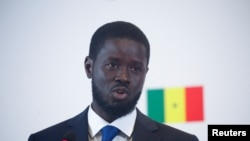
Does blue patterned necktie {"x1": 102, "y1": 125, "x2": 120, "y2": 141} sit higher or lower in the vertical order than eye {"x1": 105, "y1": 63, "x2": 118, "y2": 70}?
lower

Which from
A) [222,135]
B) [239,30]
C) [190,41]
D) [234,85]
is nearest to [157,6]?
[190,41]

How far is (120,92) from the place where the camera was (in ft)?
4.24

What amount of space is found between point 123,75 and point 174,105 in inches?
13.8

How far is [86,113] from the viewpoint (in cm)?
137

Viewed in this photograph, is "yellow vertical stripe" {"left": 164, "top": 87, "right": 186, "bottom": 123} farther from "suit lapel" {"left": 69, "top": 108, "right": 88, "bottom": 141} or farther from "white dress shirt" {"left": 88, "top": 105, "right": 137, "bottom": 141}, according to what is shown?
"suit lapel" {"left": 69, "top": 108, "right": 88, "bottom": 141}

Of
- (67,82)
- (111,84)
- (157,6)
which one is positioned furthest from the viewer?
(157,6)

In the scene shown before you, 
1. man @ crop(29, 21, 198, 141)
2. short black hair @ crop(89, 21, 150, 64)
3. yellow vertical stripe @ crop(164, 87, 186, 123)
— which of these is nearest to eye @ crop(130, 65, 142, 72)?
man @ crop(29, 21, 198, 141)

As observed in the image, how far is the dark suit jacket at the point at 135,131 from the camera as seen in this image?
1.30 m

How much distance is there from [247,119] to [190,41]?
52 cm

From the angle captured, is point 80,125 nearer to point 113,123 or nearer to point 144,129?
point 113,123

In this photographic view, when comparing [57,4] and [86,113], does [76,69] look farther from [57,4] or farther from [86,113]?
[57,4]

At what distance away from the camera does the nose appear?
4.15 feet

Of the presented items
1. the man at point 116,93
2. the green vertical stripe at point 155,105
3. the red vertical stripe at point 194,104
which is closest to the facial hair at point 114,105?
the man at point 116,93

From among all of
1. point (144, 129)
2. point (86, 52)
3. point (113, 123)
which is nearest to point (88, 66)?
point (86, 52)
